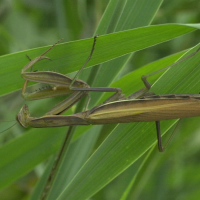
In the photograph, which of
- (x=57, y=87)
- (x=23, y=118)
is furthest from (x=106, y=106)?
(x=23, y=118)

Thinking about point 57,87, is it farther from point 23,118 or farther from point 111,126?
point 111,126

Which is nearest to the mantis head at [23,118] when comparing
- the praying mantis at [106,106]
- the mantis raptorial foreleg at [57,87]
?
the praying mantis at [106,106]

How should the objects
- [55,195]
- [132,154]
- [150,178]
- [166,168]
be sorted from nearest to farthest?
[132,154] → [55,195] → [166,168] → [150,178]

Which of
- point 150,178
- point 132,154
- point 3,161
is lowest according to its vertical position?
point 150,178

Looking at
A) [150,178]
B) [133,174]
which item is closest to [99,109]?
[133,174]

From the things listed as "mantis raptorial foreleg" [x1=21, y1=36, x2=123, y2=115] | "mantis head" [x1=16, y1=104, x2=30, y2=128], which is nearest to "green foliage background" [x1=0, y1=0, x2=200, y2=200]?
"mantis raptorial foreleg" [x1=21, y1=36, x2=123, y2=115]

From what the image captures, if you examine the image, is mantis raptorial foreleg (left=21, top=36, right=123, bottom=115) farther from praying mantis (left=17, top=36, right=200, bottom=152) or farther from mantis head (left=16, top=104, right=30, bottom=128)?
mantis head (left=16, top=104, right=30, bottom=128)

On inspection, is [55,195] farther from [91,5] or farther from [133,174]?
[91,5]
